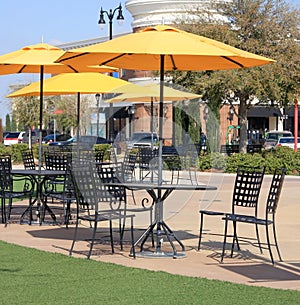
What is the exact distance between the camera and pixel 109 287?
8.24m

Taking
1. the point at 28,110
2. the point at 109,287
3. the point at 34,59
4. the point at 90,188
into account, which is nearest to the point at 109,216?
the point at 90,188

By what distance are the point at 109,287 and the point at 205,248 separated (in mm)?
3121

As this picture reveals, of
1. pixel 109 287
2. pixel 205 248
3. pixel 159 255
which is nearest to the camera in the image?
pixel 109 287

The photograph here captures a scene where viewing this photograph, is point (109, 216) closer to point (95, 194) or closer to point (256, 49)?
point (95, 194)

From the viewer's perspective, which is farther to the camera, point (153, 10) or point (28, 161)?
point (153, 10)

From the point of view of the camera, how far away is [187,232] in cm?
1275

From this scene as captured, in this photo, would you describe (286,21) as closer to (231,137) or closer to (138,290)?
(138,290)

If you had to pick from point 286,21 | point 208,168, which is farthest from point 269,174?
point 286,21

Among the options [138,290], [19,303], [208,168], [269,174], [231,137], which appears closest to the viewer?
[19,303]

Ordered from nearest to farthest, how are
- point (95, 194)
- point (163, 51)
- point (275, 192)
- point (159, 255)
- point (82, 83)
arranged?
point (163, 51) → point (275, 192) → point (95, 194) → point (159, 255) → point (82, 83)

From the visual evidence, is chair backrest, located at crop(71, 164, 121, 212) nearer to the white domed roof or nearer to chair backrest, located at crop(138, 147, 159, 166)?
chair backrest, located at crop(138, 147, 159, 166)

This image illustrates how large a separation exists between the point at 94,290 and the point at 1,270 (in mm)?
1537

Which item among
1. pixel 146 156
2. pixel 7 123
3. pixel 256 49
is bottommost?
pixel 146 156

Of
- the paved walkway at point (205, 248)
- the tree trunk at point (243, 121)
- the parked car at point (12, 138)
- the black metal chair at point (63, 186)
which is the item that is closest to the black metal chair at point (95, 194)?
the paved walkway at point (205, 248)
